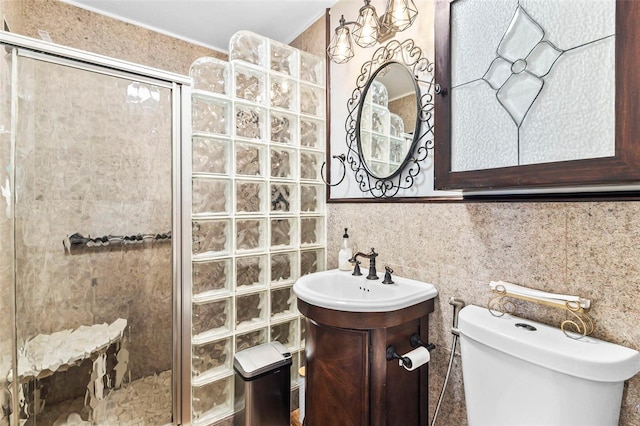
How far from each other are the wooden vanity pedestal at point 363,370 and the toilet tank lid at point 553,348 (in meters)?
0.24

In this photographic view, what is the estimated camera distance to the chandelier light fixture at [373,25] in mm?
1232

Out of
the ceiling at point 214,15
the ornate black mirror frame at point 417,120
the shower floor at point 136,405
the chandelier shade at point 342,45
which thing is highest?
the ceiling at point 214,15

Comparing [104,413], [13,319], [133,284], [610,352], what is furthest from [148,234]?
[610,352]

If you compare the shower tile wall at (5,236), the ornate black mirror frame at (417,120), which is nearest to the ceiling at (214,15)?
the ornate black mirror frame at (417,120)

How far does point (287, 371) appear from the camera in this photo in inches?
57.6

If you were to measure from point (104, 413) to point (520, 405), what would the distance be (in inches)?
65.9

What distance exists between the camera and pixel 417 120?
4.32ft

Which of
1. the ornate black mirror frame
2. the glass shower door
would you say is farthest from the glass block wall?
the ornate black mirror frame

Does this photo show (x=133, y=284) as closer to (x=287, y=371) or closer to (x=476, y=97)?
(x=287, y=371)

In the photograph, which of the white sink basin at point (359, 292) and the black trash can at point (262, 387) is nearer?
the white sink basin at point (359, 292)

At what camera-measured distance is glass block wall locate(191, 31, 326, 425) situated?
147 centimetres

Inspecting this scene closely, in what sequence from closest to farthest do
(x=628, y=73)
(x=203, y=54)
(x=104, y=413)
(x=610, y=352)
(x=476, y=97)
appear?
1. (x=628, y=73)
2. (x=610, y=352)
3. (x=476, y=97)
4. (x=104, y=413)
5. (x=203, y=54)

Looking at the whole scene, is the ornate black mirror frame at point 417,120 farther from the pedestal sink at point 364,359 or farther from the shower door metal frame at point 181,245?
the shower door metal frame at point 181,245

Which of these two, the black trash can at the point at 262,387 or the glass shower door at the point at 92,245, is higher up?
the glass shower door at the point at 92,245
